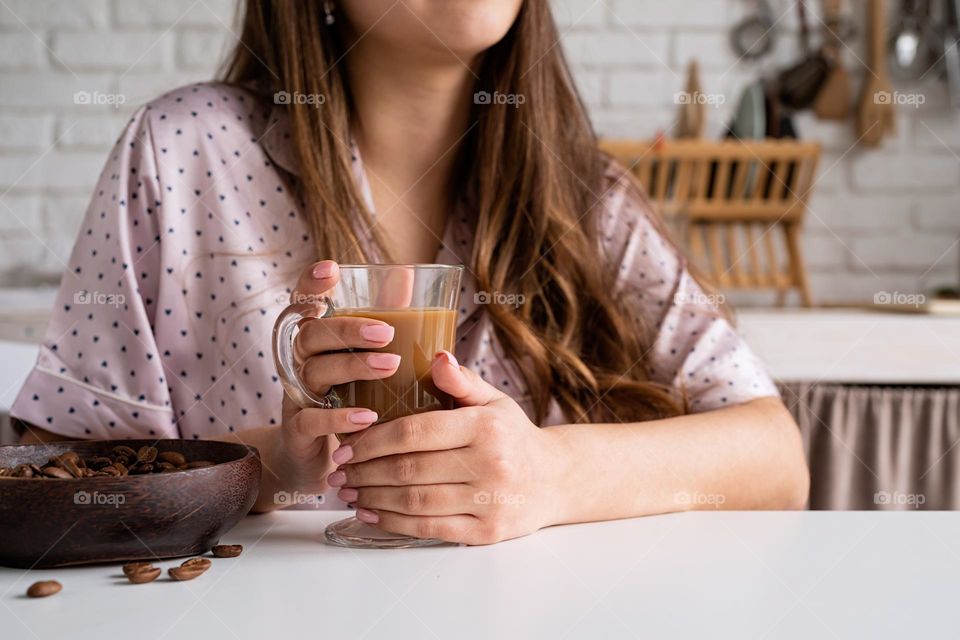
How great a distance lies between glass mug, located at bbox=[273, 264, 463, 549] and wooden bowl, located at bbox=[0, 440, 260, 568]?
0.28ft

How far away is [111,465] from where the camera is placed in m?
0.70

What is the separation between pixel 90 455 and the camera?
740 mm

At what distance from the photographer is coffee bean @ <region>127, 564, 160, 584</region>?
620 millimetres

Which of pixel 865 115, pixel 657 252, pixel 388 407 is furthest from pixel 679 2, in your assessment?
pixel 388 407

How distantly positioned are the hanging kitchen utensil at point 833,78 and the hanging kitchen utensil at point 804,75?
2cm

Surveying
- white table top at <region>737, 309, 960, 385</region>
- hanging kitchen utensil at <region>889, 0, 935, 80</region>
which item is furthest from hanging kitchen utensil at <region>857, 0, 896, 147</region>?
white table top at <region>737, 309, 960, 385</region>

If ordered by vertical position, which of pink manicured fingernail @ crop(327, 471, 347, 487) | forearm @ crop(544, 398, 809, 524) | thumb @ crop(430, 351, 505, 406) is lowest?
forearm @ crop(544, 398, 809, 524)

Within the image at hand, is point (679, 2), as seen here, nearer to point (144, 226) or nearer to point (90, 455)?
point (144, 226)

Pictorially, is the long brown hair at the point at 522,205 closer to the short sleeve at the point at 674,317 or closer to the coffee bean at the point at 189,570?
the short sleeve at the point at 674,317

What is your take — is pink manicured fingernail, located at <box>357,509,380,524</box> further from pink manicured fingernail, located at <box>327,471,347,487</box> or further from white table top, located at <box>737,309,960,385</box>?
white table top, located at <box>737,309,960,385</box>

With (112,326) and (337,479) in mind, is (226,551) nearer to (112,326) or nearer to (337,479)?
(337,479)

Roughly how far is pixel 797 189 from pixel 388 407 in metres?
1.92

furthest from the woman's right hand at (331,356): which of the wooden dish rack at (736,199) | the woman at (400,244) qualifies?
the wooden dish rack at (736,199)

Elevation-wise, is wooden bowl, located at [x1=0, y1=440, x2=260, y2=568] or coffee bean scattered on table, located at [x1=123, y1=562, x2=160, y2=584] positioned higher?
wooden bowl, located at [x1=0, y1=440, x2=260, y2=568]
